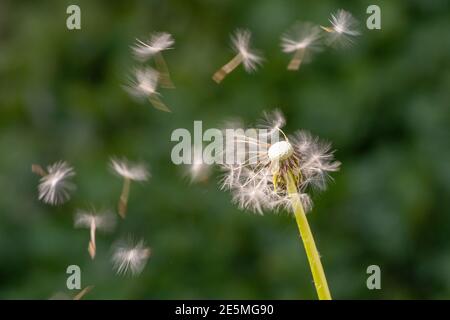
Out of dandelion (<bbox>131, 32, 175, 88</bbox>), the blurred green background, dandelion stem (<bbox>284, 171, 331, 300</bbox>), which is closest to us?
dandelion stem (<bbox>284, 171, 331, 300</bbox>)

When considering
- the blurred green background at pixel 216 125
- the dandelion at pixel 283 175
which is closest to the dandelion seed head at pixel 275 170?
the dandelion at pixel 283 175

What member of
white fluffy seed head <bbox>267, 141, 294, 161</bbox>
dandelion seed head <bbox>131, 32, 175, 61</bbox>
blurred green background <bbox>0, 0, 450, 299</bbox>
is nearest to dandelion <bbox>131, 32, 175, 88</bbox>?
dandelion seed head <bbox>131, 32, 175, 61</bbox>

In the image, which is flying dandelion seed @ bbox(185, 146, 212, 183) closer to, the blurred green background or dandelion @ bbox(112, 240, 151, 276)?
dandelion @ bbox(112, 240, 151, 276)

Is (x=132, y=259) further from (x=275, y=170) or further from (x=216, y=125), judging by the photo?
(x=216, y=125)

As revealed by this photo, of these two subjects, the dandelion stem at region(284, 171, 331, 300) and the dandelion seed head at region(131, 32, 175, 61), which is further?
the dandelion seed head at region(131, 32, 175, 61)
